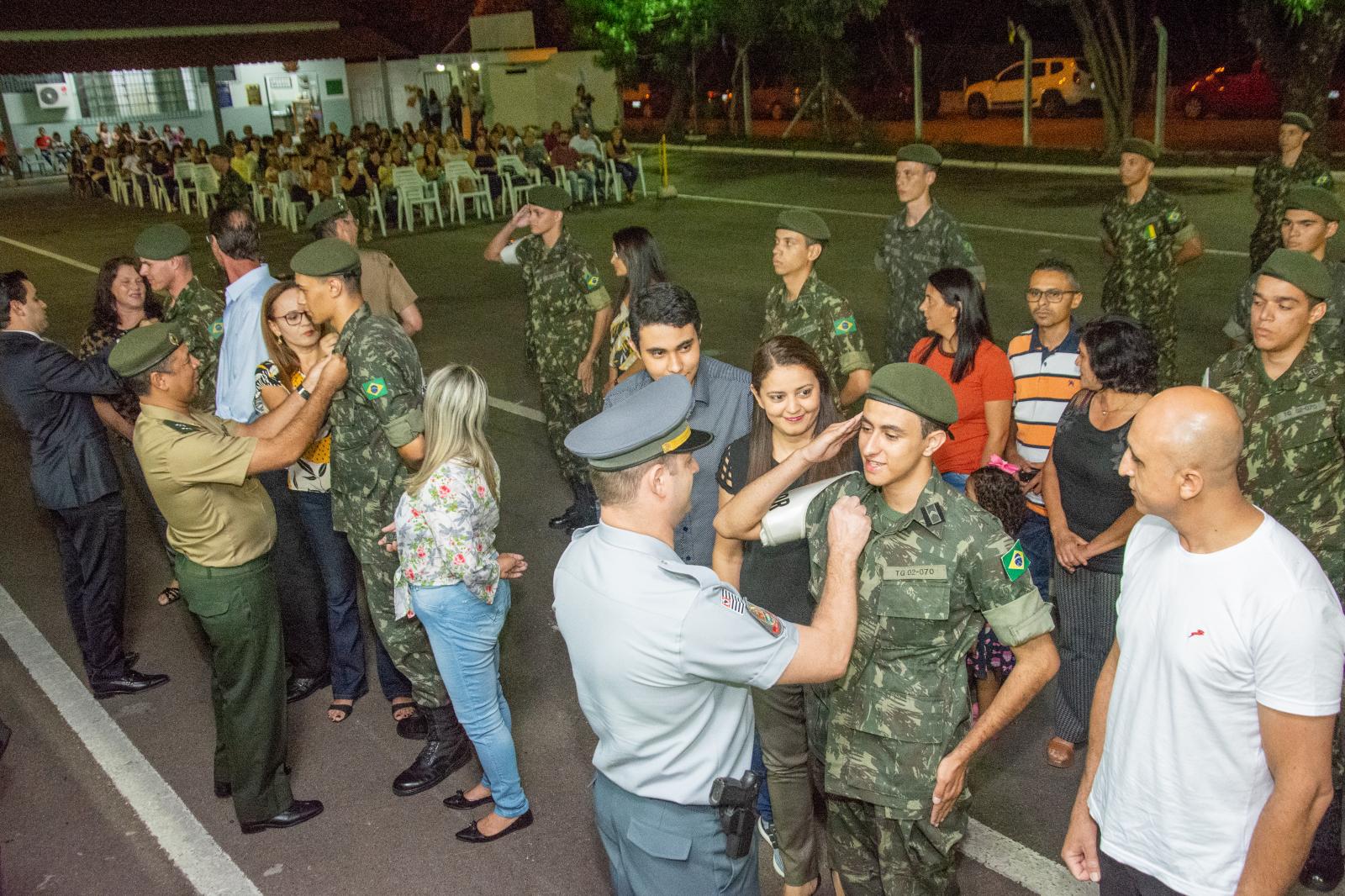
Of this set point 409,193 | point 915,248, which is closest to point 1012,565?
point 915,248

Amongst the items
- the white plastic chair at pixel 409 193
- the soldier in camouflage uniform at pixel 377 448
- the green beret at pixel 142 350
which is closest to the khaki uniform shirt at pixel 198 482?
the green beret at pixel 142 350

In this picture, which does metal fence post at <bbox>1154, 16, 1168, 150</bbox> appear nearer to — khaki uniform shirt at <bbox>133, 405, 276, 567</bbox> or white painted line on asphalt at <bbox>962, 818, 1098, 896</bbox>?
white painted line on asphalt at <bbox>962, 818, 1098, 896</bbox>

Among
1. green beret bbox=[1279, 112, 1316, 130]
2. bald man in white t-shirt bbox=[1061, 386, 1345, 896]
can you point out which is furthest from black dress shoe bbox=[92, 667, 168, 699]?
green beret bbox=[1279, 112, 1316, 130]

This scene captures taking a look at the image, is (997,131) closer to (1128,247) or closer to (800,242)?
(1128,247)

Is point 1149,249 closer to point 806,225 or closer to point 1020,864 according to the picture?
point 806,225

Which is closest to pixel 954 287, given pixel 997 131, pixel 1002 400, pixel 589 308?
pixel 1002 400

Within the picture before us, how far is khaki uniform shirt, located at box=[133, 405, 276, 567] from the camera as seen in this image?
414cm

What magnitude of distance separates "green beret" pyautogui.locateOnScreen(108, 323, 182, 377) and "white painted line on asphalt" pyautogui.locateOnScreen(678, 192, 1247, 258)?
6.42 meters

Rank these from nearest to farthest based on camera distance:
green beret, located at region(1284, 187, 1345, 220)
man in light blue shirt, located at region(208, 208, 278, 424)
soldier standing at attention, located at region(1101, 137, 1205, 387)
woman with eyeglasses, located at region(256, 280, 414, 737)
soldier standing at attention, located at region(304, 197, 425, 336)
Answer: woman with eyeglasses, located at region(256, 280, 414, 737)
man in light blue shirt, located at region(208, 208, 278, 424)
green beret, located at region(1284, 187, 1345, 220)
soldier standing at attention, located at region(304, 197, 425, 336)
soldier standing at attention, located at region(1101, 137, 1205, 387)

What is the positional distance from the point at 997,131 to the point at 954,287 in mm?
24659

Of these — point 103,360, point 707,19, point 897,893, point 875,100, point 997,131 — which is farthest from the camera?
point 875,100

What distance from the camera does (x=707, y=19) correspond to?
30703 millimetres

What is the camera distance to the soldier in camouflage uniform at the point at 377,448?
14.8 feet

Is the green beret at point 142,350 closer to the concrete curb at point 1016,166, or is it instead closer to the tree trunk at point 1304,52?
the concrete curb at point 1016,166
